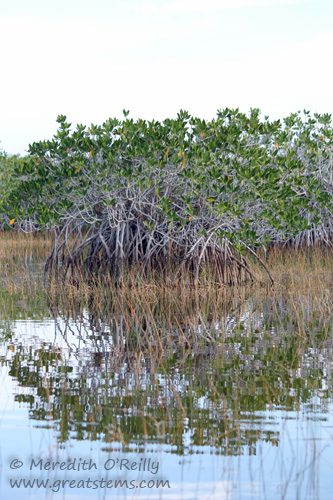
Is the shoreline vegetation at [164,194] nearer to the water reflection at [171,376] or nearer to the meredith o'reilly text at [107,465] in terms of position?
the water reflection at [171,376]

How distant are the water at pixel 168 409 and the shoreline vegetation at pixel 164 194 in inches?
117

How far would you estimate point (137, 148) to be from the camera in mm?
9953

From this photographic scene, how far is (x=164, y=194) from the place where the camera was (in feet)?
33.3

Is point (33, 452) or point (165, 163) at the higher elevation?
point (165, 163)

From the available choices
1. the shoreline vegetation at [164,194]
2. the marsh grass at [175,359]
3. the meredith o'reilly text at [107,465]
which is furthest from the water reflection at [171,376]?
the shoreline vegetation at [164,194]

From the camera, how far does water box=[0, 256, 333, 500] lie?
328 cm

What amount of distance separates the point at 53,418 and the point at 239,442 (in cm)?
115

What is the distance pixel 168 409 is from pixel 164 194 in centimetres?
618

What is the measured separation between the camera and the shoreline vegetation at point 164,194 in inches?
392

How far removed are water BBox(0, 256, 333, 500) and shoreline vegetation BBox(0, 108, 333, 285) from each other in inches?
117

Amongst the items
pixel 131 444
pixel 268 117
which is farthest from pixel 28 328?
pixel 268 117

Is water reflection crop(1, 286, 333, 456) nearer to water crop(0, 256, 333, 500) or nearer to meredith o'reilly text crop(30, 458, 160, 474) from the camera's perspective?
water crop(0, 256, 333, 500)

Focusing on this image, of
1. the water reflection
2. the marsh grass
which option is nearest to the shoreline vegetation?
the marsh grass

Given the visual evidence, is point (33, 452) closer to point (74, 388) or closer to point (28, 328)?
point (74, 388)
